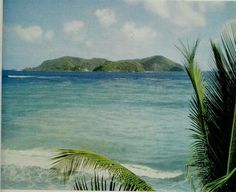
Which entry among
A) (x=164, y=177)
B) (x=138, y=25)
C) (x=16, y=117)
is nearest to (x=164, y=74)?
(x=138, y=25)

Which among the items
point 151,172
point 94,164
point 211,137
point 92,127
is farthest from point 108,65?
point 211,137

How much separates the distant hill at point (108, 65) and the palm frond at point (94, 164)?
28.8 inches

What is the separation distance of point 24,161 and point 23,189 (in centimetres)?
23

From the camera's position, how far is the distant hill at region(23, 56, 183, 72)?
11.8ft

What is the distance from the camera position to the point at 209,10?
3.61 m

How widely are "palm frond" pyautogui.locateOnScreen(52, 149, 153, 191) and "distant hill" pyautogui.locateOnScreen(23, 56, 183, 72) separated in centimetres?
73

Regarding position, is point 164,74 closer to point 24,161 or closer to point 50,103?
point 50,103

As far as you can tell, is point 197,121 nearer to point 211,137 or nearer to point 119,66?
point 211,137

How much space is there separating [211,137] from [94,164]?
918 millimetres

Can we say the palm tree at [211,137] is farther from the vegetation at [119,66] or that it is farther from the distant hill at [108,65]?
the vegetation at [119,66]

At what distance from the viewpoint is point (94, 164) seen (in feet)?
10.9

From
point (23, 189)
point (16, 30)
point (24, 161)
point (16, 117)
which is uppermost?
point (16, 30)

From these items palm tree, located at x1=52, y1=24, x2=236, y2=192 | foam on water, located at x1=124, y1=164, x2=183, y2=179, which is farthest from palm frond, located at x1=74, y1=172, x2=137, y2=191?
foam on water, located at x1=124, y1=164, x2=183, y2=179

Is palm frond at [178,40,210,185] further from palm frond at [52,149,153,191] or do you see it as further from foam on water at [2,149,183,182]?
palm frond at [52,149,153,191]
